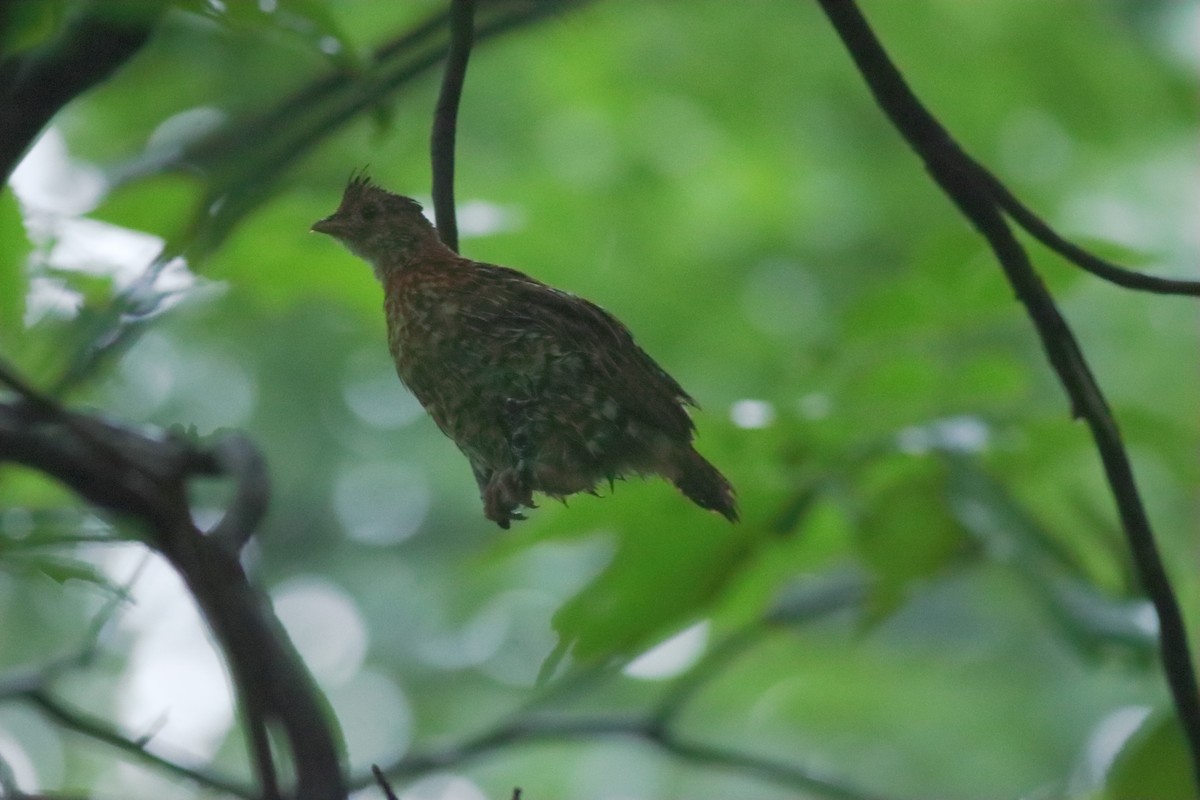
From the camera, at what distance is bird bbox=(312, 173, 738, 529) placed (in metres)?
1.03

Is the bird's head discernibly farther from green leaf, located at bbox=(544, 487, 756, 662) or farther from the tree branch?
green leaf, located at bbox=(544, 487, 756, 662)

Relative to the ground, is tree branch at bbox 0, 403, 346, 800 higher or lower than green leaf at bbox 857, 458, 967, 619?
lower

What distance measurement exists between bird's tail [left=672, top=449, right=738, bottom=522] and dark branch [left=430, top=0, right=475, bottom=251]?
0.30 m

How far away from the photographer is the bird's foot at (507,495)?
3.29 ft

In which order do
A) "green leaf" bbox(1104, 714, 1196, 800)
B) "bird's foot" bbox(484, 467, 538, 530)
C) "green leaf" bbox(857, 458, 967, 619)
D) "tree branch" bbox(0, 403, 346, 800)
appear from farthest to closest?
"green leaf" bbox(857, 458, 967, 619)
"green leaf" bbox(1104, 714, 1196, 800)
"bird's foot" bbox(484, 467, 538, 530)
"tree branch" bbox(0, 403, 346, 800)

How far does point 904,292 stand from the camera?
6.64ft

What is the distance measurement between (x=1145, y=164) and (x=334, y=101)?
4.86 meters

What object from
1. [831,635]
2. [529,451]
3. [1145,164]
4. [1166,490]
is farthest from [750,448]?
[1145,164]

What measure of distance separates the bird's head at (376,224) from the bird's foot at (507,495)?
0.43m

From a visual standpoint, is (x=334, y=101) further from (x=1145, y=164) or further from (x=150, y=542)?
(x=1145, y=164)

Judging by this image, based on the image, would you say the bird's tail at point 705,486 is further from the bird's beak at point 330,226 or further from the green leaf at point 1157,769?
the green leaf at point 1157,769

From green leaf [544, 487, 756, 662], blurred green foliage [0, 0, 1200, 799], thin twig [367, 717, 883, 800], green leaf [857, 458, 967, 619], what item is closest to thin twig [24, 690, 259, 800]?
blurred green foliage [0, 0, 1200, 799]

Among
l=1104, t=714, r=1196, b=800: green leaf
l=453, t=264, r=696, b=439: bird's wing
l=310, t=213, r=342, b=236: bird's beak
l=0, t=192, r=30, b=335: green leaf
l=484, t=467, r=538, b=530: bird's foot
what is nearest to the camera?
l=484, t=467, r=538, b=530: bird's foot

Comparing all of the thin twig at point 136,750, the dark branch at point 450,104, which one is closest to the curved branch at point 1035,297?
the dark branch at point 450,104
